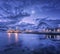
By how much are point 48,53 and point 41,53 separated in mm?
472

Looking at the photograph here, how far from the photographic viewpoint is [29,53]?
10.4 m

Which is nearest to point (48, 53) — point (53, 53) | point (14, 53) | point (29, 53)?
point (53, 53)

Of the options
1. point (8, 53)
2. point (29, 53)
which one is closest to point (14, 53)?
point (8, 53)

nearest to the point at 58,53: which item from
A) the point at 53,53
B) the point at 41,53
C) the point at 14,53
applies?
the point at 53,53

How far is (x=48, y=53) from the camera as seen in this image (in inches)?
405

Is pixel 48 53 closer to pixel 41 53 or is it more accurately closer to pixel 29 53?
pixel 41 53

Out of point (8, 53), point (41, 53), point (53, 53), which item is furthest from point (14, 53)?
point (53, 53)

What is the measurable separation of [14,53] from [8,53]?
1.40ft

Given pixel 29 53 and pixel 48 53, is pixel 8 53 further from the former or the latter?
pixel 48 53

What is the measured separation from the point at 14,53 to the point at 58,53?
10.0ft

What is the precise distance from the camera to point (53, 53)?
10461 millimetres

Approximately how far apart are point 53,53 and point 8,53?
121 inches

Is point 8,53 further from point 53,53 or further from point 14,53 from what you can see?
point 53,53

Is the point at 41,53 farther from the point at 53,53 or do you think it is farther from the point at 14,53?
the point at 14,53
